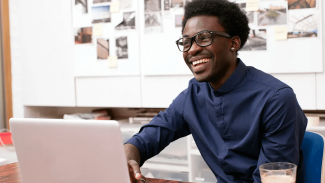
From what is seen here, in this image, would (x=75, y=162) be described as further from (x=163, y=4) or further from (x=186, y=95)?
(x=163, y=4)

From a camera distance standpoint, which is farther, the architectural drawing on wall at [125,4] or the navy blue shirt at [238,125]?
the architectural drawing on wall at [125,4]

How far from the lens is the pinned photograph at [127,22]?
262 cm

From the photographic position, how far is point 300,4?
2.18m

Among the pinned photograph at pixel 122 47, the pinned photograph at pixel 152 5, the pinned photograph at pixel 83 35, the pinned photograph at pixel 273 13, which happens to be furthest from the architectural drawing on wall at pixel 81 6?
the pinned photograph at pixel 273 13

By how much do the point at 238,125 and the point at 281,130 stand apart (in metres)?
0.16

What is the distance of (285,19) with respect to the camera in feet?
7.29

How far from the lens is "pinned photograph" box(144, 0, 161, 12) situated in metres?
2.54

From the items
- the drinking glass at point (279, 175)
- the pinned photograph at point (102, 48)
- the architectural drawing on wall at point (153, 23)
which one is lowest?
the drinking glass at point (279, 175)

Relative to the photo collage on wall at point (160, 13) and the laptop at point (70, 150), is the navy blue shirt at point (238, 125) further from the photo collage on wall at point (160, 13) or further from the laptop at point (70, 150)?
the photo collage on wall at point (160, 13)

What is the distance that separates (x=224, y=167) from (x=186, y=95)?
0.34 m

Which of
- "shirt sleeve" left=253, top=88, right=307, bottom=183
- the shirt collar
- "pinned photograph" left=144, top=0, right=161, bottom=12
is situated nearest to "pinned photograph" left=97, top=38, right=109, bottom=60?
"pinned photograph" left=144, top=0, right=161, bottom=12

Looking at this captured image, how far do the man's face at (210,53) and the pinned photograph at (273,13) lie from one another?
1031 millimetres

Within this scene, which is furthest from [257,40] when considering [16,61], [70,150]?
[16,61]

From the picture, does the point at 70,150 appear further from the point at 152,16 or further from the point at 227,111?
the point at 152,16
